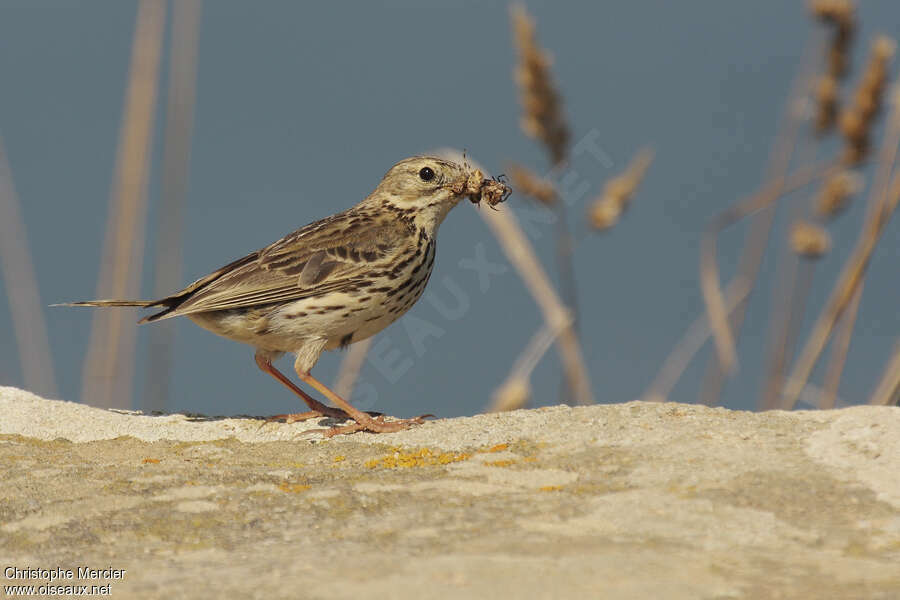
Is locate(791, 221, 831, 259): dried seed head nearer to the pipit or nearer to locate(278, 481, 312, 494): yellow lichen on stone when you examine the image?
the pipit

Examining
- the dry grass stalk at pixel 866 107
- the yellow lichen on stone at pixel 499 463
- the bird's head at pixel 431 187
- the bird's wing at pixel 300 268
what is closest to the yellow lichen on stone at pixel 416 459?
the yellow lichen on stone at pixel 499 463

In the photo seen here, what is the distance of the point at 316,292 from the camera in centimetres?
646

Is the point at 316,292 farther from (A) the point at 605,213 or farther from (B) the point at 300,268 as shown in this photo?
(A) the point at 605,213

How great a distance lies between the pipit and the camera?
6.42 metres

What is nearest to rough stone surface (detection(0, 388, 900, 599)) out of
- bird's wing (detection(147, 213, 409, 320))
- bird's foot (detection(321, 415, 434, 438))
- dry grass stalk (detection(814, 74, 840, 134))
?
bird's foot (detection(321, 415, 434, 438))

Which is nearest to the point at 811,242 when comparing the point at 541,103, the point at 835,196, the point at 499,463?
the point at 835,196

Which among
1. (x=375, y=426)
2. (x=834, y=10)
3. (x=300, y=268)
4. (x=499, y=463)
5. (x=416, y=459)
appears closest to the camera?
(x=499, y=463)

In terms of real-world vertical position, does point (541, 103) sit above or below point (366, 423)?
above

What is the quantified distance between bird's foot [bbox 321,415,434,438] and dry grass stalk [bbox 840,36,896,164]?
3491mm

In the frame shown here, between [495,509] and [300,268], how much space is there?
10.3ft

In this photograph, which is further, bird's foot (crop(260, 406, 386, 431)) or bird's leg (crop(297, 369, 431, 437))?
bird's foot (crop(260, 406, 386, 431))

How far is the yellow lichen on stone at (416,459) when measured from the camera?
4.62 metres

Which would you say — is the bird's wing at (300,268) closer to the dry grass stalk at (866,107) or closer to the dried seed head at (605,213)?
the dried seed head at (605,213)

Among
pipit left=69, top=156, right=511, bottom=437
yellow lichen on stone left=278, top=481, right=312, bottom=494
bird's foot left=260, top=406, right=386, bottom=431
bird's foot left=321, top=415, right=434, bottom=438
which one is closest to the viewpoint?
yellow lichen on stone left=278, top=481, right=312, bottom=494
